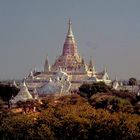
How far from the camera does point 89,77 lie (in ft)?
417

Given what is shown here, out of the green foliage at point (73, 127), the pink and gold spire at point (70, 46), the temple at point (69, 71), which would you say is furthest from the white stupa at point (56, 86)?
the green foliage at point (73, 127)

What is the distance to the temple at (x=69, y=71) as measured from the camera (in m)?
126

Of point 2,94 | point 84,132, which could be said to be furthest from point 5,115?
point 2,94

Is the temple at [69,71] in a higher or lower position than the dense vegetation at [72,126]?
higher

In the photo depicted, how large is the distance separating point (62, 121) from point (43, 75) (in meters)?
83.5

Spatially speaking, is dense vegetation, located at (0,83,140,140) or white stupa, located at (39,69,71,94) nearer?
dense vegetation, located at (0,83,140,140)

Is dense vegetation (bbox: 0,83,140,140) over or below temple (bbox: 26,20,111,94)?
below

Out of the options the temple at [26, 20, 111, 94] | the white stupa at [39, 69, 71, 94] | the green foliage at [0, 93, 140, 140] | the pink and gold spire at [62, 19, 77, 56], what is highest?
the pink and gold spire at [62, 19, 77, 56]

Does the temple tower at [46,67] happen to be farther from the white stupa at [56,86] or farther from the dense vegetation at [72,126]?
the dense vegetation at [72,126]

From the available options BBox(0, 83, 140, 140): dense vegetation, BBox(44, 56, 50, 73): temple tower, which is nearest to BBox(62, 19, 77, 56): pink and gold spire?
BBox(44, 56, 50, 73): temple tower

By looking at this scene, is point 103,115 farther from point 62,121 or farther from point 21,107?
point 21,107

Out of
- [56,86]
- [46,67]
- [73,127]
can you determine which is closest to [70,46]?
[46,67]

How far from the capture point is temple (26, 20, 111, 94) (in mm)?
125688

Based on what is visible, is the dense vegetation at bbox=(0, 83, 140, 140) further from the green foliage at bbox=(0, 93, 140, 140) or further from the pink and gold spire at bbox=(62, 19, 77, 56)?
the pink and gold spire at bbox=(62, 19, 77, 56)
